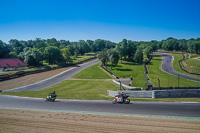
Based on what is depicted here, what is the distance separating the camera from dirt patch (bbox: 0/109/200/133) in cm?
1070

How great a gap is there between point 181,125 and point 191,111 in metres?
4.23

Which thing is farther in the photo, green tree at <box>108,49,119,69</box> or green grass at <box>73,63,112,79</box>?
green tree at <box>108,49,119,69</box>

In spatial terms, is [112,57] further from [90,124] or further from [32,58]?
[90,124]

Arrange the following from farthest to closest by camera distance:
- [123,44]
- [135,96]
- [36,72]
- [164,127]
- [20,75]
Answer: [123,44] < [36,72] < [20,75] < [135,96] < [164,127]

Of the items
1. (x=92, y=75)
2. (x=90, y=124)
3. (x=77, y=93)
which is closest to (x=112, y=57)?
(x=92, y=75)

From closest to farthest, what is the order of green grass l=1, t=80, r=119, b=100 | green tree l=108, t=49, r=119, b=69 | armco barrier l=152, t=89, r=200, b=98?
Answer: armco barrier l=152, t=89, r=200, b=98 < green grass l=1, t=80, r=119, b=100 < green tree l=108, t=49, r=119, b=69

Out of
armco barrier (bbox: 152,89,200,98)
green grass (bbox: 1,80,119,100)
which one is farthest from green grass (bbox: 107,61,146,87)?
armco barrier (bbox: 152,89,200,98)

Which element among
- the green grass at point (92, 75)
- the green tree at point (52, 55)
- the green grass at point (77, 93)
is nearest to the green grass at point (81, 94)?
the green grass at point (77, 93)

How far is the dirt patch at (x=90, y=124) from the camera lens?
10.7 m

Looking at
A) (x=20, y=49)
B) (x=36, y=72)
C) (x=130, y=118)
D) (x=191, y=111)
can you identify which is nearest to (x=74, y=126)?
(x=130, y=118)

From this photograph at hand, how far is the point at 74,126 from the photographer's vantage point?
37.8ft

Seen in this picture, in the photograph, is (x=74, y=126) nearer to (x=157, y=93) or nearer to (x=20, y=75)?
(x=157, y=93)

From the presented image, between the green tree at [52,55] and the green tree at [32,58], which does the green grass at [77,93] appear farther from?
the green tree at [52,55]

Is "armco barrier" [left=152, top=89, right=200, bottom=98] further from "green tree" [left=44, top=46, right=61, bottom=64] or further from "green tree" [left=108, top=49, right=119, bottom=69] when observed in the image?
"green tree" [left=44, top=46, right=61, bottom=64]
